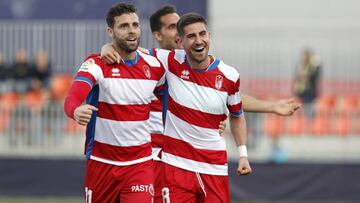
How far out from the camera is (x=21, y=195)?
17375 mm

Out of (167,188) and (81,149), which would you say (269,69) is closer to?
(81,149)

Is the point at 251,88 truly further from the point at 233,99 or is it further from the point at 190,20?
the point at 190,20

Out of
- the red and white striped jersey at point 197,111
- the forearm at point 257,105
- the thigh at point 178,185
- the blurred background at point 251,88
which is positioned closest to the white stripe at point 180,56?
the red and white striped jersey at point 197,111

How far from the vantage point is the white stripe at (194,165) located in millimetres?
9766

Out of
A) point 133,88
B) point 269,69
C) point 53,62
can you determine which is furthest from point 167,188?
point 53,62

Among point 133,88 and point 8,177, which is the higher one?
point 133,88

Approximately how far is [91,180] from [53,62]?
43.2 feet

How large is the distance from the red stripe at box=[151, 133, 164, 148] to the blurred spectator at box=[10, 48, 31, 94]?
995 cm

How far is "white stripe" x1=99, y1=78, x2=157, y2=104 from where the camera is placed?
9430 millimetres

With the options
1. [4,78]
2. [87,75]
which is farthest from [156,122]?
[4,78]

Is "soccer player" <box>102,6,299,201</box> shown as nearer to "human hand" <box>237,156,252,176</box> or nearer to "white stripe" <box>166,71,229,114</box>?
"white stripe" <box>166,71,229,114</box>

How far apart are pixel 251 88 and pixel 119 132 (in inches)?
460

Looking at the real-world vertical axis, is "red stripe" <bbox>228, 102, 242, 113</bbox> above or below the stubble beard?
below

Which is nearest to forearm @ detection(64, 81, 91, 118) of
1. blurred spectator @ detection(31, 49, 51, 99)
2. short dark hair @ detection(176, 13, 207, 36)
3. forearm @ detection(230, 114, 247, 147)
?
short dark hair @ detection(176, 13, 207, 36)
